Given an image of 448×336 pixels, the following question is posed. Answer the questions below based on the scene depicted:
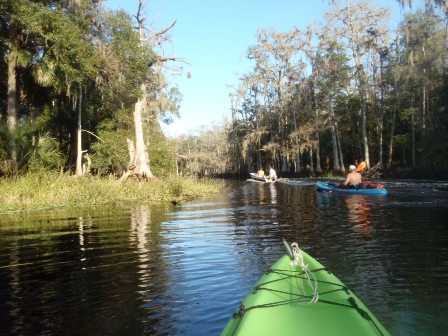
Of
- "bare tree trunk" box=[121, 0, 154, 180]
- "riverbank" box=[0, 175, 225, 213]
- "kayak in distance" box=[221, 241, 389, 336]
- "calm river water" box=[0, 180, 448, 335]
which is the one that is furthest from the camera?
"bare tree trunk" box=[121, 0, 154, 180]

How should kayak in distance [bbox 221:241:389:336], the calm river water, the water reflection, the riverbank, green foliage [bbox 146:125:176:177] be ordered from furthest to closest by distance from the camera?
green foliage [bbox 146:125:176:177], the riverbank, the water reflection, the calm river water, kayak in distance [bbox 221:241:389:336]

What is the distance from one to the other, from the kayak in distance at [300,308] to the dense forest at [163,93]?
1779 cm

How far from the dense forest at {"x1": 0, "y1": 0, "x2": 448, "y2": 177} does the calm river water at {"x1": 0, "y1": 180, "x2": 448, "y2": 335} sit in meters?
9.83

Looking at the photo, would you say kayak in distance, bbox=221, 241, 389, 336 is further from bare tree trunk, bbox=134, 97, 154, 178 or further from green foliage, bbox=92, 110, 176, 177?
green foliage, bbox=92, 110, 176, 177

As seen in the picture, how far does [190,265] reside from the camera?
838 cm

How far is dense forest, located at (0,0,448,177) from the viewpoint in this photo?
72.4ft

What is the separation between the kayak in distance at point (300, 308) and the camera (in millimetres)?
3949

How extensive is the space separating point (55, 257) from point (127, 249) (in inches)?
58.2

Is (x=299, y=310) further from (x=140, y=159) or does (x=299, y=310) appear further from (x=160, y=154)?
(x=160, y=154)

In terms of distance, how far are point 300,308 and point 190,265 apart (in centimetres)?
420

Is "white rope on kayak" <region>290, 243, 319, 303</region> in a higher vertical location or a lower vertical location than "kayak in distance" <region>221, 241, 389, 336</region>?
higher

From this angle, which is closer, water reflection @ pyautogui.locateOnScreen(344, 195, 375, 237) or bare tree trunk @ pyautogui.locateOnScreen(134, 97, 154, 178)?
water reflection @ pyautogui.locateOnScreen(344, 195, 375, 237)

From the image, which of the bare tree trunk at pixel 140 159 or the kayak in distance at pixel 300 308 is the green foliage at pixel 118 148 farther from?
the kayak in distance at pixel 300 308

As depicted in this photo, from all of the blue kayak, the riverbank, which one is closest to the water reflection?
the blue kayak
